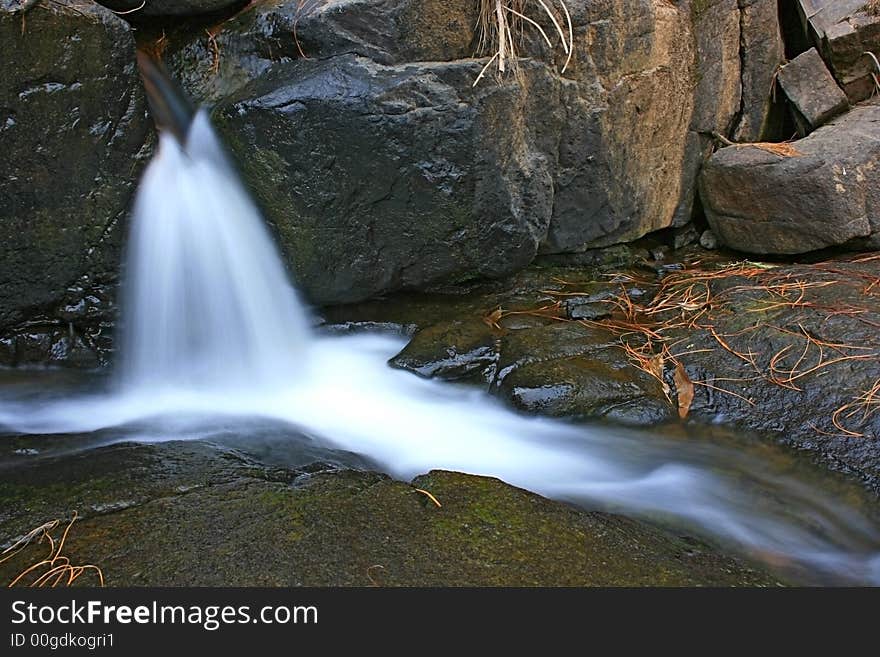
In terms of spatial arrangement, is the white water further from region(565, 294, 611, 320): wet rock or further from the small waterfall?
region(565, 294, 611, 320): wet rock

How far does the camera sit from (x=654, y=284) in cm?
458

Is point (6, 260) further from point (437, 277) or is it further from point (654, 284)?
point (654, 284)

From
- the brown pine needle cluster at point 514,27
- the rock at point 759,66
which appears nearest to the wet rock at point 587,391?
the brown pine needle cluster at point 514,27

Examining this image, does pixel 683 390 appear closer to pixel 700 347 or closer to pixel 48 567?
pixel 700 347

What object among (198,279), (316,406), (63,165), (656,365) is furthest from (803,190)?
(63,165)

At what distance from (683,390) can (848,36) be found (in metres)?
2.99

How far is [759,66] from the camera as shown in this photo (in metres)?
5.03

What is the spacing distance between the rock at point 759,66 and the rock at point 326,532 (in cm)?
351

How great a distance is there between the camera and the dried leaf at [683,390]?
337 cm

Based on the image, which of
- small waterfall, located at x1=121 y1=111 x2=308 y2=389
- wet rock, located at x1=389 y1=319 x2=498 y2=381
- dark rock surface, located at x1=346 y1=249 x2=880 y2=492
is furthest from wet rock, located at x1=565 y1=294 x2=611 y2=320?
small waterfall, located at x1=121 y1=111 x2=308 y2=389

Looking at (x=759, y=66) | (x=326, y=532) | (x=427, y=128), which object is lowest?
(x=326, y=532)

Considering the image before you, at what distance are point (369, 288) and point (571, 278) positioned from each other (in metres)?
1.29

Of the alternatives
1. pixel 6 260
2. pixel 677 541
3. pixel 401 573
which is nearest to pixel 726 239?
pixel 677 541

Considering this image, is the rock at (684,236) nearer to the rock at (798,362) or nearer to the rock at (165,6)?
the rock at (798,362)
